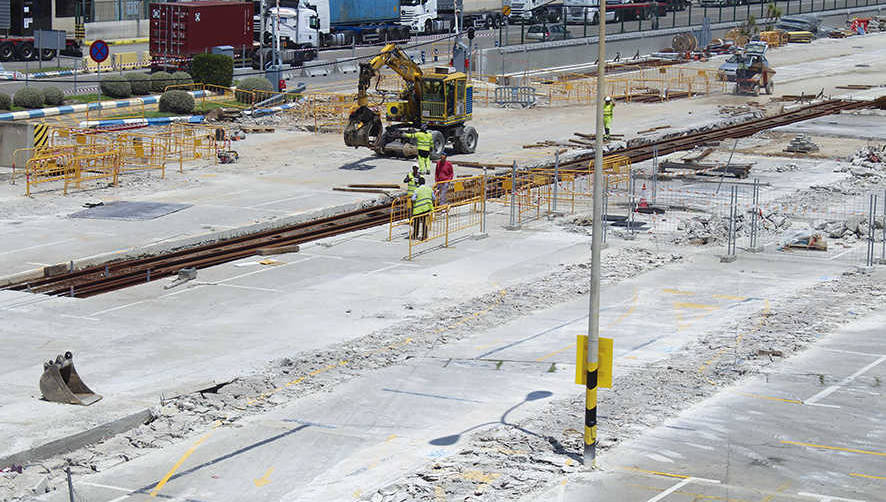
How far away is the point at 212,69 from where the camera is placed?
2186 inches

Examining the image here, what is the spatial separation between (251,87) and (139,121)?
7222 mm

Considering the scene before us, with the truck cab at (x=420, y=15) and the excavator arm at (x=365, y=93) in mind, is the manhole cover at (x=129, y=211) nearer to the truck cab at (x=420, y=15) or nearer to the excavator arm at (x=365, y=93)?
the excavator arm at (x=365, y=93)

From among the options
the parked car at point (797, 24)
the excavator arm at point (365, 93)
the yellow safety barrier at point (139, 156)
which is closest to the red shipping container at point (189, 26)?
the yellow safety barrier at point (139, 156)

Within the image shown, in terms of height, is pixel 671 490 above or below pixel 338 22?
below

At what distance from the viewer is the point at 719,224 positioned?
100ft

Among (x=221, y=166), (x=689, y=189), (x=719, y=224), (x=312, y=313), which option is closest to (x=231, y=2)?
(x=221, y=166)

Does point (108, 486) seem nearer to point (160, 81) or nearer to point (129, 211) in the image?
point (129, 211)

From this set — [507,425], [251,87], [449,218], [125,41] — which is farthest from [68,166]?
[125,41]

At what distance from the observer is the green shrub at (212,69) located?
55.5m

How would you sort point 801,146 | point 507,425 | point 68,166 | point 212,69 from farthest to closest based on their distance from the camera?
point 212,69
point 801,146
point 68,166
point 507,425

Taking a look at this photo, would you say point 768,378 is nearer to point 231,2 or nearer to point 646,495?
point 646,495

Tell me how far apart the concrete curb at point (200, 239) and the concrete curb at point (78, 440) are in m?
9.67

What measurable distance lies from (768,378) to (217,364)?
8035 millimetres

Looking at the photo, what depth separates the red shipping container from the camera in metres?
59.6
